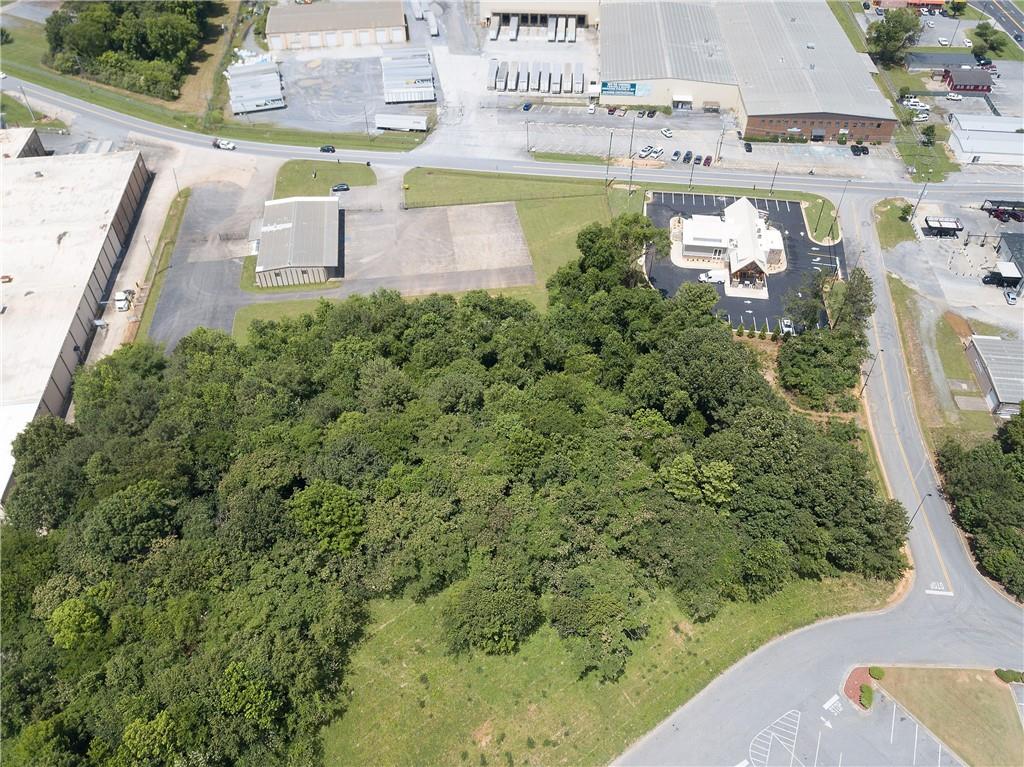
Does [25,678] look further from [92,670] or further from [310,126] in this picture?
[310,126]

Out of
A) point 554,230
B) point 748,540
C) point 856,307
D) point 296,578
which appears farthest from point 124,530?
point 856,307

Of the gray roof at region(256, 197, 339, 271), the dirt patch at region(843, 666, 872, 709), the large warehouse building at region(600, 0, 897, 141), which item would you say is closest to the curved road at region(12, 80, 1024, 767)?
the dirt patch at region(843, 666, 872, 709)

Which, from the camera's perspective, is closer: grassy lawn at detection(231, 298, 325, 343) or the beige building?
grassy lawn at detection(231, 298, 325, 343)

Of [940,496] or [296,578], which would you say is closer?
[296,578]

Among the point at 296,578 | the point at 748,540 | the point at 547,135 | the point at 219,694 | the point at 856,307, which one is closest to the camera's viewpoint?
the point at 219,694

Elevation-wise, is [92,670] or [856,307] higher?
[856,307]

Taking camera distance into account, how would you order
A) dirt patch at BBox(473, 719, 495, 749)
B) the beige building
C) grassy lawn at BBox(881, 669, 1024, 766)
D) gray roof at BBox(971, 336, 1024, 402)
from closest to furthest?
grassy lawn at BBox(881, 669, 1024, 766) → dirt patch at BBox(473, 719, 495, 749) → gray roof at BBox(971, 336, 1024, 402) → the beige building

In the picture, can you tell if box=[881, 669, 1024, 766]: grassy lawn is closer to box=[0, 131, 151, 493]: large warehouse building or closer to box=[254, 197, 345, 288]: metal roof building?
box=[254, 197, 345, 288]: metal roof building
